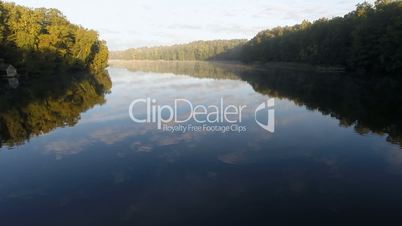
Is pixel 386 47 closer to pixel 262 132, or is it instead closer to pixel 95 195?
pixel 262 132

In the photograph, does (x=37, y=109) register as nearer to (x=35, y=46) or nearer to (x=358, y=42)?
(x=35, y=46)

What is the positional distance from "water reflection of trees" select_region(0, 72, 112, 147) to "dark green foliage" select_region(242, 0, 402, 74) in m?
54.8

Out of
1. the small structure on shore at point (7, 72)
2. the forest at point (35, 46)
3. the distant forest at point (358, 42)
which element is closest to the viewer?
the small structure on shore at point (7, 72)

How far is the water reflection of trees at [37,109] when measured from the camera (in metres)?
28.3

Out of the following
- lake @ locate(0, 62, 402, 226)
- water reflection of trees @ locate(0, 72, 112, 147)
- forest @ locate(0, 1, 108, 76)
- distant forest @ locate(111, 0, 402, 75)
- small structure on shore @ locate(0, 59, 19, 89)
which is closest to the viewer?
lake @ locate(0, 62, 402, 226)

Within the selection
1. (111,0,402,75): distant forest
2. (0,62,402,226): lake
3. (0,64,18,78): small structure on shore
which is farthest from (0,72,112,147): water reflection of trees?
(111,0,402,75): distant forest

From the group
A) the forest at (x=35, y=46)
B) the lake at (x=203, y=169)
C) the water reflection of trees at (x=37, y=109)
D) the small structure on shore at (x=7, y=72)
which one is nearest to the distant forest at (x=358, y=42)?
the lake at (x=203, y=169)

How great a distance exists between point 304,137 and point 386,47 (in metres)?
57.4

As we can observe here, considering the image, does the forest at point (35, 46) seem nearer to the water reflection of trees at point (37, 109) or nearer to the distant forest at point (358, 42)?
the water reflection of trees at point (37, 109)

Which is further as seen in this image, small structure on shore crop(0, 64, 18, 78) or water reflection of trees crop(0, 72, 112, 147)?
small structure on shore crop(0, 64, 18, 78)

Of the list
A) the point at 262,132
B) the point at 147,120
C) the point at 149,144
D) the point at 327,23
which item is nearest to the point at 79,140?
the point at 149,144

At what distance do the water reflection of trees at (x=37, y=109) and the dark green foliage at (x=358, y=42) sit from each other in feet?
180

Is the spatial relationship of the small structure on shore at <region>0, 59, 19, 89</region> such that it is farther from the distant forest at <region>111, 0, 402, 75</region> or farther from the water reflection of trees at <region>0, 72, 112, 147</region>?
the distant forest at <region>111, 0, 402, 75</region>

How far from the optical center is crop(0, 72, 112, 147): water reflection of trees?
92.8 feet
